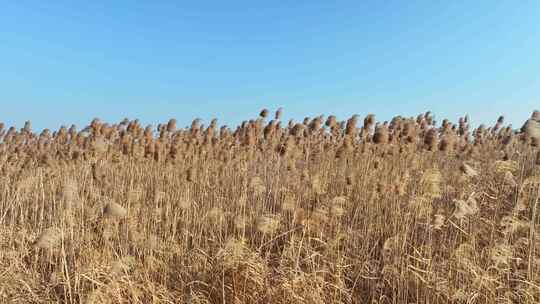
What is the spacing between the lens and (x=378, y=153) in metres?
7.34

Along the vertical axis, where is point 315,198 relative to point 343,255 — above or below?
above

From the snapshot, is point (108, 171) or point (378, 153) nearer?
point (378, 153)

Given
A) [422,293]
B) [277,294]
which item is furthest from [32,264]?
[422,293]

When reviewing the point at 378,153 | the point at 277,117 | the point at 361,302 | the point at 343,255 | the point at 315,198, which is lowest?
the point at 361,302

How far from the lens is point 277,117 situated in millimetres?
7102

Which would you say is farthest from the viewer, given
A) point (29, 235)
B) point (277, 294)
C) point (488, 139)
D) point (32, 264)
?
point (488, 139)

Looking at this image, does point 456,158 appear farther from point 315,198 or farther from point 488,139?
point 315,198

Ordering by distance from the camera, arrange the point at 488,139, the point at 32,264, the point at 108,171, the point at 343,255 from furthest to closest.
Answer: the point at 488,139 < the point at 108,171 < the point at 32,264 < the point at 343,255

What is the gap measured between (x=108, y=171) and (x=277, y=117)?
389 cm

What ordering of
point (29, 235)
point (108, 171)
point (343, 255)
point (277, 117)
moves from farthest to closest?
point (108, 171), point (277, 117), point (29, 235), point (343, 255)

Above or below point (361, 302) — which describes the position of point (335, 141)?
above

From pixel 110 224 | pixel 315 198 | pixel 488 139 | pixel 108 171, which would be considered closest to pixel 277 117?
pixel 315 198

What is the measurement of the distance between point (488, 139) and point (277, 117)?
21.7ft

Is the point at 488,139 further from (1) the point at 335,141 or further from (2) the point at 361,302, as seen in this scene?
(2) the point at 361,302
